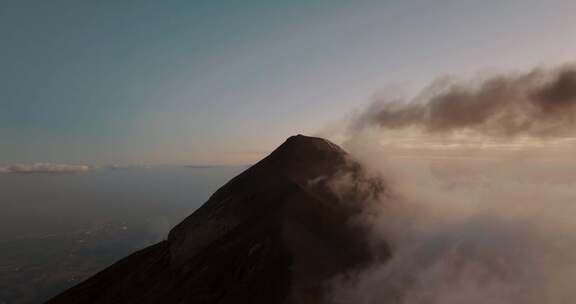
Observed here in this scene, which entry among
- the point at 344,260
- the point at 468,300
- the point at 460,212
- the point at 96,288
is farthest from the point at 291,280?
the point at 96,288

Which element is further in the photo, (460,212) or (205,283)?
(460,212)

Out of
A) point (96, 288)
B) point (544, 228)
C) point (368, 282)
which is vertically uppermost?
point (544, 228)

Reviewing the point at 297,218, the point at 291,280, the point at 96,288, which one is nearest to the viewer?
the point at 291,280

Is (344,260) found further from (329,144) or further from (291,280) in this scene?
(329,144)

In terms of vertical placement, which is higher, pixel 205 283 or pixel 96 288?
pixel 205 283

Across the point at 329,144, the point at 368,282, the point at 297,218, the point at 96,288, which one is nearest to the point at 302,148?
the point at 329,144

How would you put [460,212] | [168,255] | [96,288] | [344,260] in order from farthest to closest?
[96,288] < [168,255] < [460,212] < [344,260]
